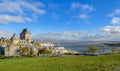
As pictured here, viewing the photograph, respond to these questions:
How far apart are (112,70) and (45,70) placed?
8158mm

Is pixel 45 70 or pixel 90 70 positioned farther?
pixel 45 70

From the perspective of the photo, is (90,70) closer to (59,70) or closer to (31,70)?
(59,70)

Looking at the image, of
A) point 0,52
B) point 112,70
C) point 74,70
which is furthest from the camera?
point 0,52

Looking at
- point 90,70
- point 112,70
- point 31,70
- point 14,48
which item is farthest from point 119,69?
point 14,48

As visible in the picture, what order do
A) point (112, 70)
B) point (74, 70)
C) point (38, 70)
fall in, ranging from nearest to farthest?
point (112, 70)
point (74, 70)
point (38, 70)

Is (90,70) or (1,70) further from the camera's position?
(1,70)

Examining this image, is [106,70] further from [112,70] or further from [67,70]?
[67,70]

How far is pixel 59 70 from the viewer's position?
29.0 meters

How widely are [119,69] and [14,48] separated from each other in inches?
5052

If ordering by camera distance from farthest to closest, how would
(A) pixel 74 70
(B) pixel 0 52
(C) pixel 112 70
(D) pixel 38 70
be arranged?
(B) pixel 0 52 → (D) pixel 38 70 → (A) pixel 74 70 → (C) pixel 112 70

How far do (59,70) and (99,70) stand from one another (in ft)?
15.8

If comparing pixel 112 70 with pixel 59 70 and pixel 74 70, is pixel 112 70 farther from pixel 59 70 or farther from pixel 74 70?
pixel 59 70

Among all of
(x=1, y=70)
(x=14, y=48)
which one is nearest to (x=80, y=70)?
(x=1, y=70)

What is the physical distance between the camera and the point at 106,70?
86.6 feet
